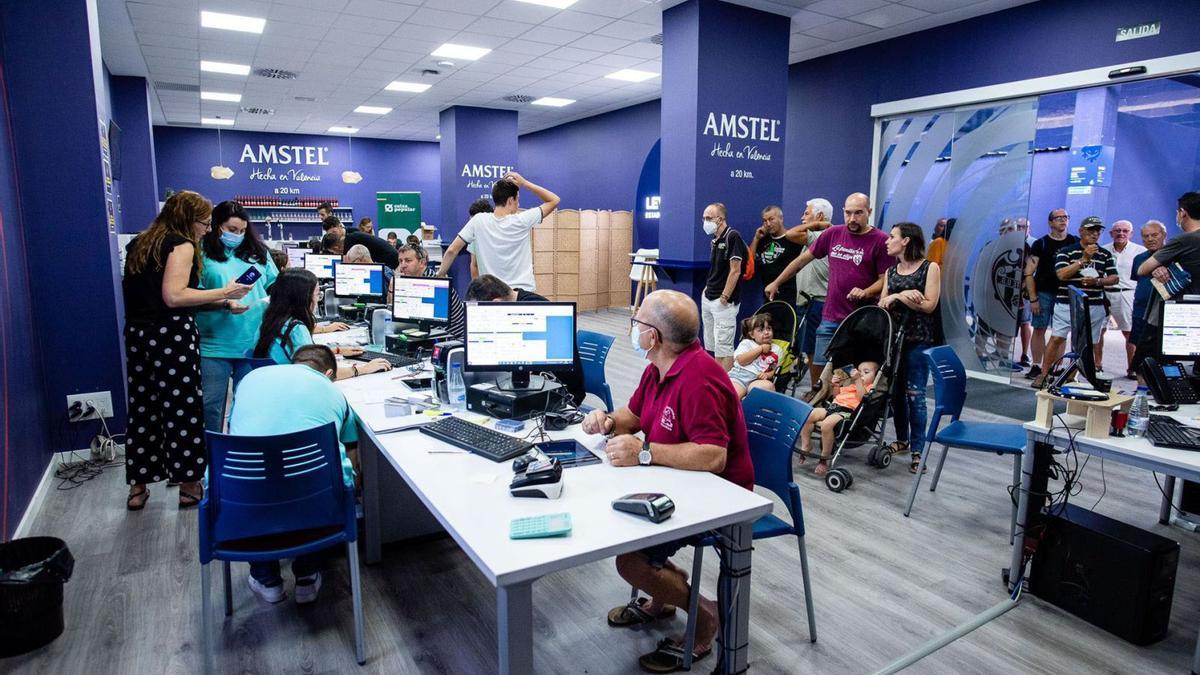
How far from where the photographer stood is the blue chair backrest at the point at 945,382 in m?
3.69

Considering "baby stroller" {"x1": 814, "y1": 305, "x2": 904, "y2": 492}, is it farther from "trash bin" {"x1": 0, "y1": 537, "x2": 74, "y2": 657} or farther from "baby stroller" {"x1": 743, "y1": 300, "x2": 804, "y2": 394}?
"trash bin" {"x1": 0, "y1": 537, "x2": 74, "y2": 657}

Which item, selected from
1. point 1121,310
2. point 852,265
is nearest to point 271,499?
point 852,265

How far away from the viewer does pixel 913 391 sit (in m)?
4.68

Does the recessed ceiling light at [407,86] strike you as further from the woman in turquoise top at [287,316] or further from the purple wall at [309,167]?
the woman in turquoise top at [287,316]

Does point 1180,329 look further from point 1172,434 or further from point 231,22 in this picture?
point 231,22

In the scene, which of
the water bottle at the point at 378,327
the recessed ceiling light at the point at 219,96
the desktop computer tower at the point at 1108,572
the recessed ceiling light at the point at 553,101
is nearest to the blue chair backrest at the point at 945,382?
the desktop computer tower at the point at 1108,572

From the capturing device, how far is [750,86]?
6504mm

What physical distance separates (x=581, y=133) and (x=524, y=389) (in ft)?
36.3

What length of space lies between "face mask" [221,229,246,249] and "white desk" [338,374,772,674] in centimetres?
199

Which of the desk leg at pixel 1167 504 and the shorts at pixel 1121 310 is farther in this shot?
the shorts at pixel 1121 310

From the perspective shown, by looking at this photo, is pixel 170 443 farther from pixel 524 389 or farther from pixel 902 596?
pixel 902 596

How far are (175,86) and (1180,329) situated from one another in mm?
11944

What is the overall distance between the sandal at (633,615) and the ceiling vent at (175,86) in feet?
34.7

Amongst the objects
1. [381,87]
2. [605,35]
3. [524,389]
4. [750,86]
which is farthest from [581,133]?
[524,389]
